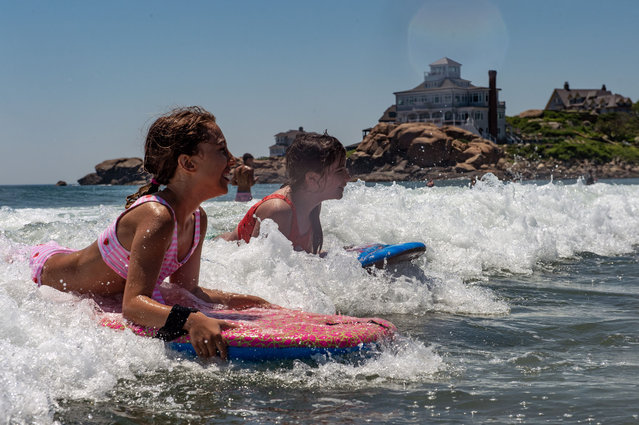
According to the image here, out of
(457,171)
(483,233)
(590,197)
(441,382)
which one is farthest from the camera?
(457,171)

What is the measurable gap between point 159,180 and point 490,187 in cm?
1244

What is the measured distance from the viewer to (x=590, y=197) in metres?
19.6

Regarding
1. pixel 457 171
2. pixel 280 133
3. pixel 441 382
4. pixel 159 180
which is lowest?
pixel 441 382

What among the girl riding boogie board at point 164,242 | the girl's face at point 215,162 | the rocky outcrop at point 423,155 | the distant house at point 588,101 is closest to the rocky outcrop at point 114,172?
the rocky outcrop at point 423,155

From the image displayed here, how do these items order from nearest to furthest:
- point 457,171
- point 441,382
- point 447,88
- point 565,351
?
point 441,382
point 565,351
point 457,171
point 447,88

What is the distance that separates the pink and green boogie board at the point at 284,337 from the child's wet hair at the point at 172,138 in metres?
0.84

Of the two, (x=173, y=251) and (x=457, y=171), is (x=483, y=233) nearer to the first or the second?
(x=173, y=251)


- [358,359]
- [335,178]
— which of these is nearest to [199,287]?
[358,359]

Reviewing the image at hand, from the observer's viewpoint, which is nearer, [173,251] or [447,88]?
[173,251]

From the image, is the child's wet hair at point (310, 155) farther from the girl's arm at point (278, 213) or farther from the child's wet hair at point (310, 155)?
the girl's arm at point (278, 213)

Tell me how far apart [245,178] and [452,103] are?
7700 centimetres

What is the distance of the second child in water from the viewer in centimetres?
593

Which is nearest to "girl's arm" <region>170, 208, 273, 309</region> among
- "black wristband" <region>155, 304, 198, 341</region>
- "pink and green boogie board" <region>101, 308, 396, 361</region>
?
"pink and green boogie board" <region>101, 308, 396, 361</region>

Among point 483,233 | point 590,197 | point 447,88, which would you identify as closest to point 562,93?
point 447,88
